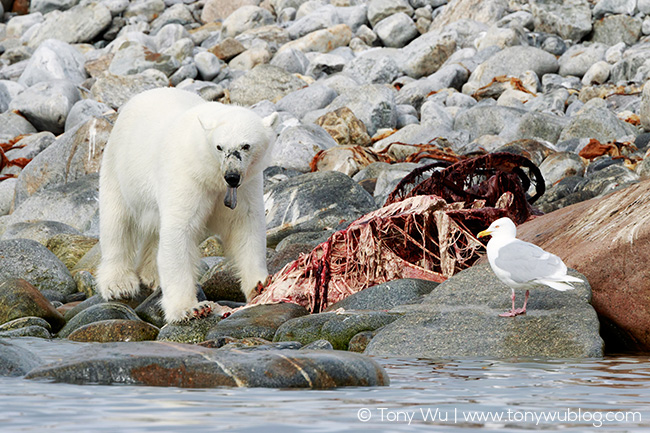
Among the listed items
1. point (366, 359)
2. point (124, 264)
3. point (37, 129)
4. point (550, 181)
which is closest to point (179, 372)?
point (366, 359)

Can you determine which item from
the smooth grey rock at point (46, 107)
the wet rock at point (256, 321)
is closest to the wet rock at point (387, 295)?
the wet rock at point (256, 321)

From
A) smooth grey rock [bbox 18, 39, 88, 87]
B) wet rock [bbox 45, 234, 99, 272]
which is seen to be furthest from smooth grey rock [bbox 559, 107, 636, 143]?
smooth grey rock [bbox 18, 39, 88, 87]

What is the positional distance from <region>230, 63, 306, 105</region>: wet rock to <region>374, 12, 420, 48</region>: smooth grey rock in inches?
209

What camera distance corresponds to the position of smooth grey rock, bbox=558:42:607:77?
22.7 metres

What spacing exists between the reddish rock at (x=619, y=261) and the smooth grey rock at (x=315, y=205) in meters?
4.60

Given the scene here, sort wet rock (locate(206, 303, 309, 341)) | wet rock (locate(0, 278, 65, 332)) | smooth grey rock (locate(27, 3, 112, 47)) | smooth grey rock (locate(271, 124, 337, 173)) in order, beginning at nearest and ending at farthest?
wet rock (locate(206, 303, 309, 341)) → wet rock (locate(0, 278, 65, 332)) → smooth grey rock (locate(271, 124, 337, 173)) → smooth grey rock (locate(27, 3, 112, 47))

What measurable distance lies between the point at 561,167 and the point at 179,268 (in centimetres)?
848

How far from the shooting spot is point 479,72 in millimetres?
22281

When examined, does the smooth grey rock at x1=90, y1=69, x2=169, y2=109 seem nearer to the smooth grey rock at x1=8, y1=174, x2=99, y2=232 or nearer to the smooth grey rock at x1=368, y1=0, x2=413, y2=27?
the smooth grey rock at x1=368, y1=0, x2=413, y2=27

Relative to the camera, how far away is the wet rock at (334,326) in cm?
535

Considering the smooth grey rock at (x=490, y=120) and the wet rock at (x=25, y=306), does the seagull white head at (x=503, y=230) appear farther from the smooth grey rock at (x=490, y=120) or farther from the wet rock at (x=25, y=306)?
the smooth grey rock at (x=490, y=120)

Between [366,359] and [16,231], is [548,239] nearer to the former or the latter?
[366,359]

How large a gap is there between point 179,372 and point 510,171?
4.31 meters

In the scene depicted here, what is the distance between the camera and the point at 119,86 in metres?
23.6
